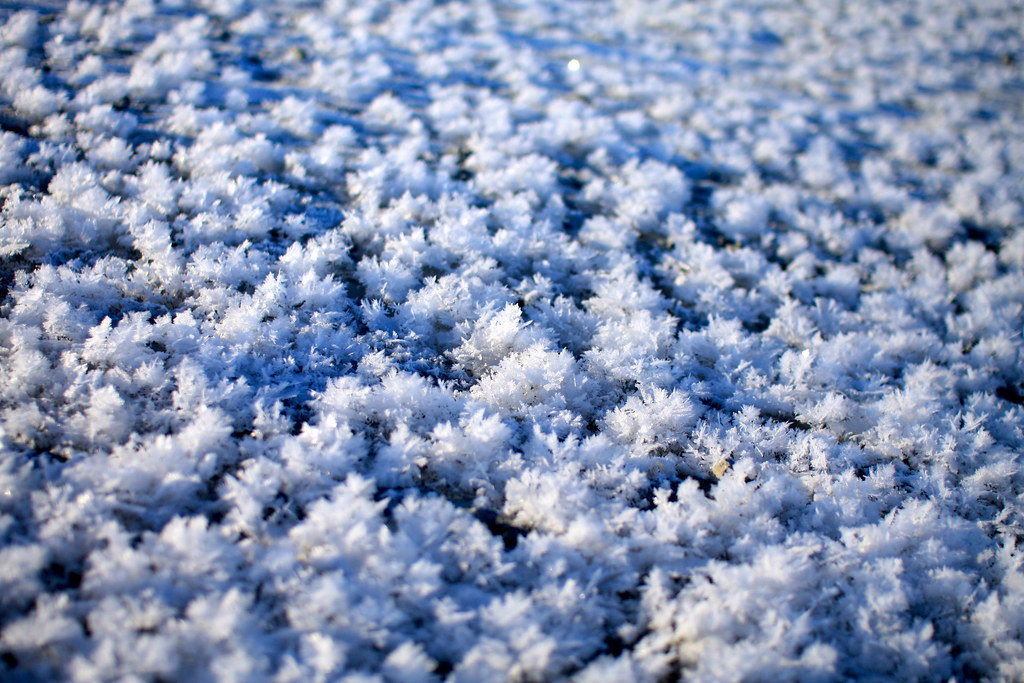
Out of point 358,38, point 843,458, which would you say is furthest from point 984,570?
point 358,38

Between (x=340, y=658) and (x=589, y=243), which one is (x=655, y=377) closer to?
(x=589, y=243)

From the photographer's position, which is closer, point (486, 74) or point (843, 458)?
point (843, 458)

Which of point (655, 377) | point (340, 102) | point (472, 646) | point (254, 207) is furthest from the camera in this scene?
point (340, 102)

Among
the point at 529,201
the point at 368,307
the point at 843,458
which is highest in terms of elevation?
the point at 529,201

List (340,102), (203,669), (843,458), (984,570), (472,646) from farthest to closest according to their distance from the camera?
(340,102), (843,458), (984,570), (472,646), (203,669)

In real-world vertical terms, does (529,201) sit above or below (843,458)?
above

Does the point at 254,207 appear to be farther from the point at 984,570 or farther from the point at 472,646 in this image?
the point at 984,570
